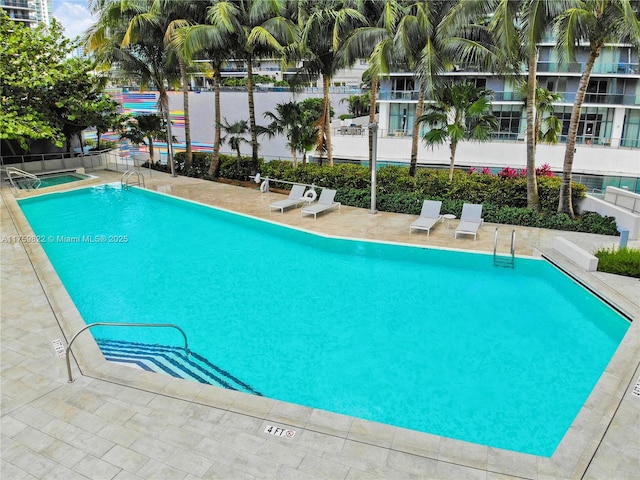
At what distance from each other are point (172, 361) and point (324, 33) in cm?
1438

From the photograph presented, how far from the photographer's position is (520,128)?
35469 mm

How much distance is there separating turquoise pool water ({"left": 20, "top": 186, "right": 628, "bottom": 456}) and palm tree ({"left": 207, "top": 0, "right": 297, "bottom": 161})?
8012mm

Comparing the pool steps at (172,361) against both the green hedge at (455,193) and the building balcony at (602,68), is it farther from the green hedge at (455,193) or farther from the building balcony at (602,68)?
the building balcony at (602,68)

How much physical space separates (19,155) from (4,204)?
25.3ft

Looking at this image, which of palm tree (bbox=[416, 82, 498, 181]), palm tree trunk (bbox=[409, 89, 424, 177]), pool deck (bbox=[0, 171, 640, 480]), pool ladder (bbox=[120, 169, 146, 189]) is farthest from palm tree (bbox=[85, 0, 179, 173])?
pool deck (bbox=[0, 171, 640, 480])

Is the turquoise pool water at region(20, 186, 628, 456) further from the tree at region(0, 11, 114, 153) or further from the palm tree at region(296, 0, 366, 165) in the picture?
the tree at region(0, 11, 114, 153)

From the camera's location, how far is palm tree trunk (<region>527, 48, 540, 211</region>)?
14.1m

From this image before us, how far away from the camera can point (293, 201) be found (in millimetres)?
17469

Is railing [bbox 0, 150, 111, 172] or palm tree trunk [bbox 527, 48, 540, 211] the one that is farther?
railing [bbox 0, 150, 111, 172]

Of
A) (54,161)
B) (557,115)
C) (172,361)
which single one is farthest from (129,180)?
(557,115)

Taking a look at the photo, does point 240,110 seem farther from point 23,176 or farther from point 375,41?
point 375,41

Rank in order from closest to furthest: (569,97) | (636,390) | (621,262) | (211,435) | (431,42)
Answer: (211,435)
(636,390)
(621,262)
(431,42)
(569,97)

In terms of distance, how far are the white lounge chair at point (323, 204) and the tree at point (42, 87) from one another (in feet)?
42.1

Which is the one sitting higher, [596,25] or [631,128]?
[596,25]
